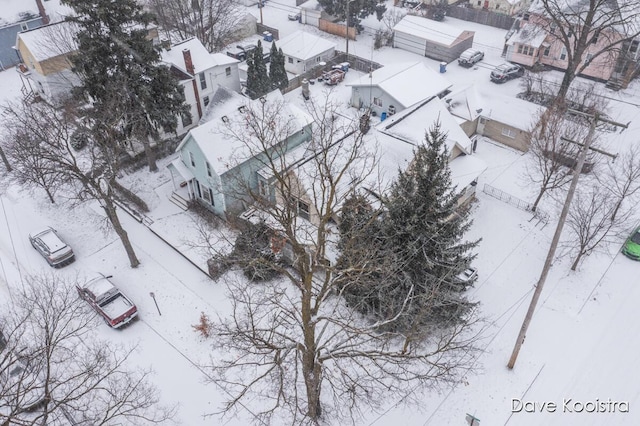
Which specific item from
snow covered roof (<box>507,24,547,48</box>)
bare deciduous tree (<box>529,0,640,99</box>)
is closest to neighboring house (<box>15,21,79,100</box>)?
bare deciduous tree (<box>529,0,640,99</box>)

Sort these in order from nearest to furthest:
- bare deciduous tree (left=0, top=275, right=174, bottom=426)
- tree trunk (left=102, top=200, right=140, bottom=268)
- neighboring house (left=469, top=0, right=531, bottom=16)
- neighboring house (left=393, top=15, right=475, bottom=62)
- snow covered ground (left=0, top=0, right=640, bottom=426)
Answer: bare deciduous tree (left=0, top=275, right=174, bottom=426) < snow covered ground (left=0, top=0, right=640, bottom=426) < tree trunk (left=102, top=200, right=140, bottom=268) < neighboring house (left=393, top=15, right=475, bottom=62) < neighboring house (left=469, top=0, right=531, bottom=16)

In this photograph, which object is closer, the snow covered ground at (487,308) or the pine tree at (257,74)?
the snow covered ground at (487,308)

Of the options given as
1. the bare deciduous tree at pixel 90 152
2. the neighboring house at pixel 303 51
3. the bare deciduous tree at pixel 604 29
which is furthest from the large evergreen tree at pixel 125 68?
the bare deciduous tree at pixel 604 29

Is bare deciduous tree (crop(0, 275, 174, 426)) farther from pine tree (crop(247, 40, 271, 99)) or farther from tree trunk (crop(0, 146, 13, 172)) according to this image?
pine tree (crop(247, 40, 271, 99))

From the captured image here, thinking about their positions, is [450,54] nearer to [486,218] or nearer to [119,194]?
[486,218]

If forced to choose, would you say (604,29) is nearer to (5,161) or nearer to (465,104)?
(465,104)

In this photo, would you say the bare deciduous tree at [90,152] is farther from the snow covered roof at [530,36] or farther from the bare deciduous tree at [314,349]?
the snow covered roof at [530,36]
